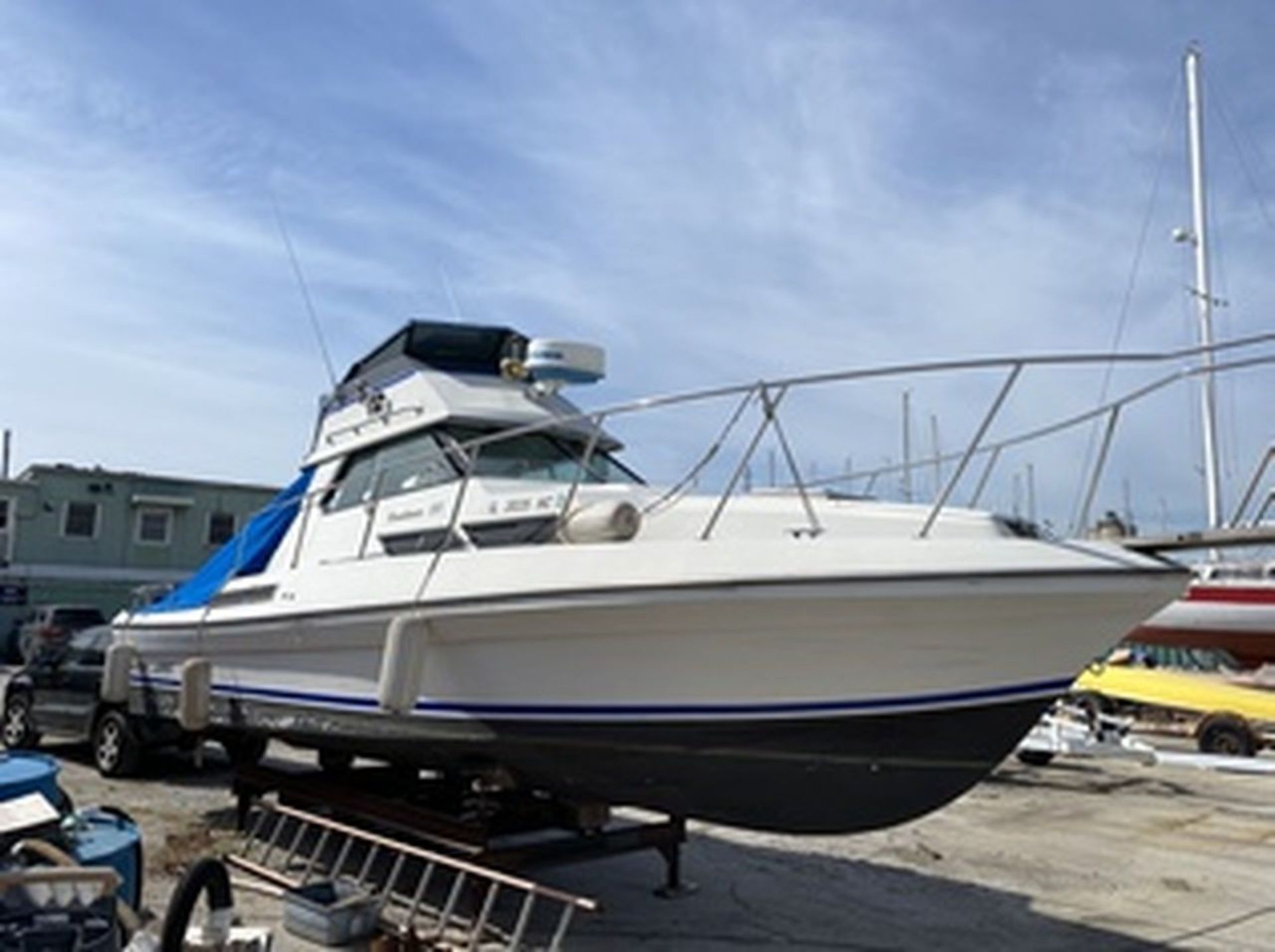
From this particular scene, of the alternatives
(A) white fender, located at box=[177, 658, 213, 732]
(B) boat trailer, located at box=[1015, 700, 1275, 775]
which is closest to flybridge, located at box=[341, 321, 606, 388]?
(A) white fender, located at box=[177, 658, 213, 732]

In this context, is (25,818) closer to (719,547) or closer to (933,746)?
(719,547)

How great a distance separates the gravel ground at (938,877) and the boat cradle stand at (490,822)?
39 centimetres

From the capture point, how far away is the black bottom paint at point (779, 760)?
4.38 metres

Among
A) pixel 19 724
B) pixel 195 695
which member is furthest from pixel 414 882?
pixel 19 724

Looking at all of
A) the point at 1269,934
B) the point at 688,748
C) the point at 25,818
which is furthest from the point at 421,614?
the point at 1269,934

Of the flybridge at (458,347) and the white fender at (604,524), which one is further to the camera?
the flybridge at (458,347)

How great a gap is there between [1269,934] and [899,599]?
333cm

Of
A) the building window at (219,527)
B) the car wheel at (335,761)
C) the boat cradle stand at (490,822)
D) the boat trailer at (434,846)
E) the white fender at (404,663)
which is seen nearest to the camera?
the white fender at (404,663)

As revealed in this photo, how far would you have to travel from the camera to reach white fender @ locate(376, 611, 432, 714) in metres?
4.90

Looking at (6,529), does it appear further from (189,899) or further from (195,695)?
(189,899)

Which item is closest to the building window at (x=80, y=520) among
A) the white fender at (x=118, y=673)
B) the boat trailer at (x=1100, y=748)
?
the white fender at (x=118, y=673)

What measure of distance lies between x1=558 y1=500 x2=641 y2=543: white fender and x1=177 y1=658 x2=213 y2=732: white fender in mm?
2724

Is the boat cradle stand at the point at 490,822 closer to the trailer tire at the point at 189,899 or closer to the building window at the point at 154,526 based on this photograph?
the trailer tire at the point at 189,899

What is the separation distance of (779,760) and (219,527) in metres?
25.1
